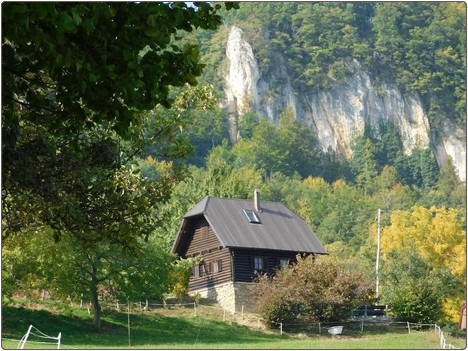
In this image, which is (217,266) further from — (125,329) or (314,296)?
(125,329)

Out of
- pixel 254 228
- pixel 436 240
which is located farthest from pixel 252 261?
pixel 436 240

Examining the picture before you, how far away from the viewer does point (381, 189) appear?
190 metres

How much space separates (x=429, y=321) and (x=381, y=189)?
13575 cm

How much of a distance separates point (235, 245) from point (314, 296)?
8169mm

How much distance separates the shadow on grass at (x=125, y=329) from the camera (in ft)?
141

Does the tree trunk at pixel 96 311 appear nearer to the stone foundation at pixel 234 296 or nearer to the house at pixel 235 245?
the stone foundation at pixel 234 296

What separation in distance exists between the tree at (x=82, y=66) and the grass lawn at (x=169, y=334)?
24.4 m

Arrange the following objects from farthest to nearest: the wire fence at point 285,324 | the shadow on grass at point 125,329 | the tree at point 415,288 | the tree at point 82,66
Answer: the tree at point 415,288 → the wire fence at point 285,324 → the shadow on grass at point 125,329 → the tree at point 82,66

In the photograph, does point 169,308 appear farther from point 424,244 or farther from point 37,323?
point 424,244

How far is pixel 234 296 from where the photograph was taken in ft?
197

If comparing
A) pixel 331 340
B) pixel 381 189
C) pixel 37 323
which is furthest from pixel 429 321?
pixel 381 189

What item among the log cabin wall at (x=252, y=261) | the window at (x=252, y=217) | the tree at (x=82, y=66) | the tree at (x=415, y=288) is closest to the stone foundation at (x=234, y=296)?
the log cabin wall at (x=252, y=261)

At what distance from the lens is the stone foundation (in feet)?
195

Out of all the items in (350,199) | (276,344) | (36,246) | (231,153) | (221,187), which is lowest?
(276,344)
